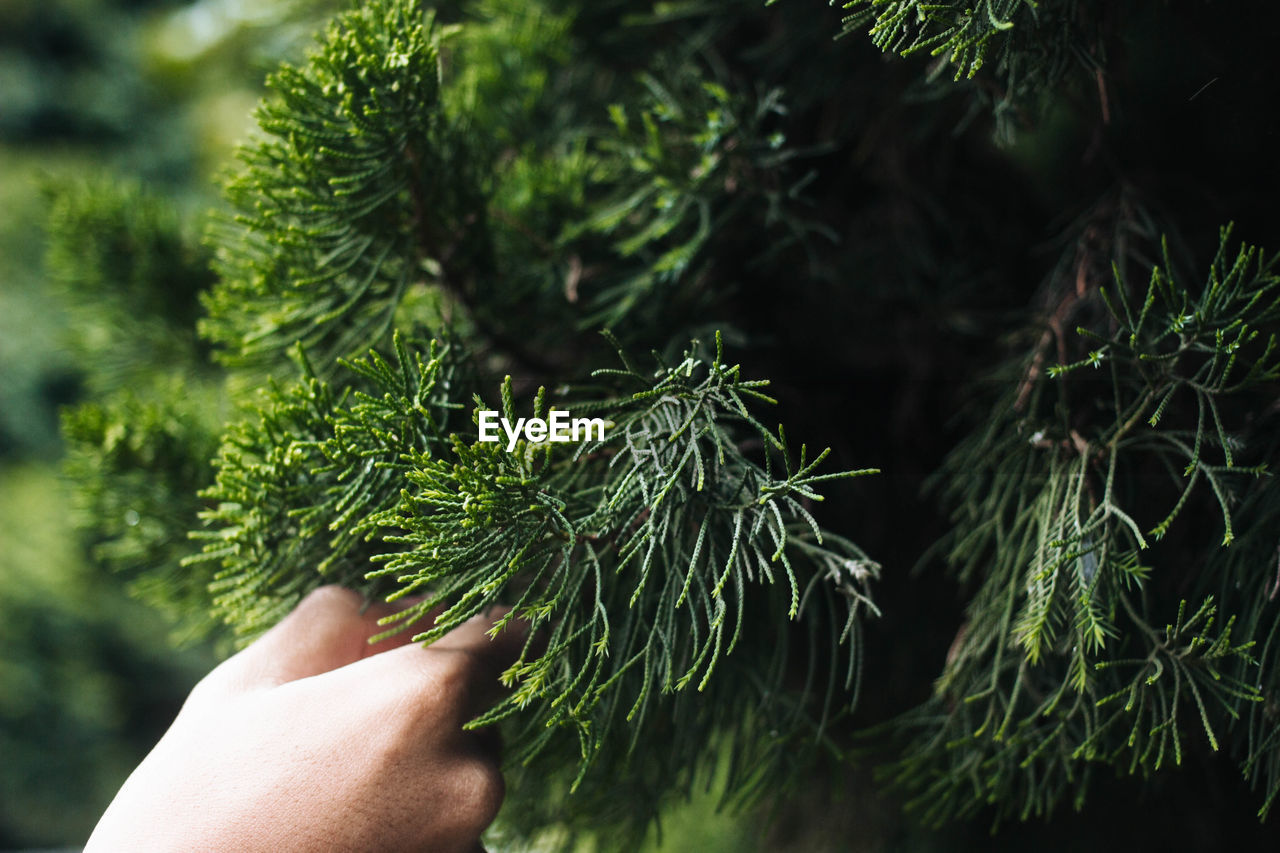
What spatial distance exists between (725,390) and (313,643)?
188 millimetres

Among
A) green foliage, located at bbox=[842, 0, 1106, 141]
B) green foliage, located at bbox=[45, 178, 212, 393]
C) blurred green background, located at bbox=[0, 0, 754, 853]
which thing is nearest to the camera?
green foliage, located at bbox=[842, 0, 1106, 141]

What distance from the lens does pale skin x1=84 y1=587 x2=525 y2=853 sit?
0.27 m

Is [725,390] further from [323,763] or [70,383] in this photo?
[70,383]

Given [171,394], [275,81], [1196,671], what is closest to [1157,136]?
[1196,671]

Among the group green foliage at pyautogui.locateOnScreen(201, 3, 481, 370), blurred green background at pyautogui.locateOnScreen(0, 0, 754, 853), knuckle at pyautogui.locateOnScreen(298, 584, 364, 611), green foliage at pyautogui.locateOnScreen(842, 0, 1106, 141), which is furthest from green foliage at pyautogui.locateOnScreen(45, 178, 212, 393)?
blurred green background at pyautogui.locateOnScreen(0, 0, 754, 853)

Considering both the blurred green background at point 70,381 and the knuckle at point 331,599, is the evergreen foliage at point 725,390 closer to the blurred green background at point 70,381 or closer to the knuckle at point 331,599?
the knuckle at point 331,599

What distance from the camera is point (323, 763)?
10.8 inches

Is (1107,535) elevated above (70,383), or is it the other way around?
(70,383)

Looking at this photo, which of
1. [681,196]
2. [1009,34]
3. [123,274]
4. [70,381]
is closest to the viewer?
[1009,34]

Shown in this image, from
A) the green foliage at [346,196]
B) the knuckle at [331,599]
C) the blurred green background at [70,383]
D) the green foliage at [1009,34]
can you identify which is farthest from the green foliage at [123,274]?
the blurred green background at [70,383]

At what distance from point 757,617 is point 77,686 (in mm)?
1432

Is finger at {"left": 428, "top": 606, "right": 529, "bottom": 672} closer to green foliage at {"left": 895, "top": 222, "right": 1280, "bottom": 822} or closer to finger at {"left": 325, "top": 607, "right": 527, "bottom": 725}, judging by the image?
finger at {"left": 325, "top": 607, "right": 527, "bottom": 725}

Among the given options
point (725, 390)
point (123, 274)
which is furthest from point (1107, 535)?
point (123, 274)

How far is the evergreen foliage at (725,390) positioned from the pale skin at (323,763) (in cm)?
2
